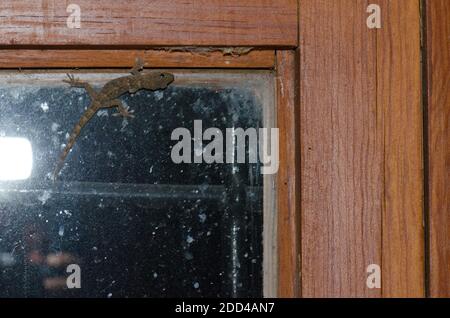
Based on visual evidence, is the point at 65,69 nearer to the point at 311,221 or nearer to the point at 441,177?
the point at 311,221

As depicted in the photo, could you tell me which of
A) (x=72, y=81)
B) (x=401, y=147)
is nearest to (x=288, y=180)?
(x=401, y=147)

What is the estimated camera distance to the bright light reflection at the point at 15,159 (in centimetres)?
195

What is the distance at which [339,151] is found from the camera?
6.29 feet

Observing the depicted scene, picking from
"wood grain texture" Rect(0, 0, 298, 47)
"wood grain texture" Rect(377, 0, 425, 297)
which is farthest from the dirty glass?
"wood grain texture" Rect(377, 0, 425, 297)

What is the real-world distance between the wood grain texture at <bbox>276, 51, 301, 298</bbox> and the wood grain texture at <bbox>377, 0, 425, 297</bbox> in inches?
9.7

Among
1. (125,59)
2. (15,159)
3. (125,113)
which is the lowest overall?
(15,159)

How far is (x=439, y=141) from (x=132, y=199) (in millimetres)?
905

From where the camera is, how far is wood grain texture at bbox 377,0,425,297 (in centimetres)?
190

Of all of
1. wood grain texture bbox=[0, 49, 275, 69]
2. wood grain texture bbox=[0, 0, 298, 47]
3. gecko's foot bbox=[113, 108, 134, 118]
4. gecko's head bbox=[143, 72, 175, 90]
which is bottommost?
gecko's foot bbox=[113, 108, 134, 118]

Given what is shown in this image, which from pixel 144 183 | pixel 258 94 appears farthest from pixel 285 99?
pixel 144 183

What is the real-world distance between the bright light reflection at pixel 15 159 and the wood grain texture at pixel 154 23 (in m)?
0.29

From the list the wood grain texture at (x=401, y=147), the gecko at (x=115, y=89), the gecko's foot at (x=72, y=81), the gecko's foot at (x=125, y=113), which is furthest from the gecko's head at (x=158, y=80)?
the wood grain texture at (x=401, y=147)

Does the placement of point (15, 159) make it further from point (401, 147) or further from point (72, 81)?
point (401, 147)

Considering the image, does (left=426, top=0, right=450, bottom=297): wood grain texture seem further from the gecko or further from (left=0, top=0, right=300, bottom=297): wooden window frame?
the gecko
